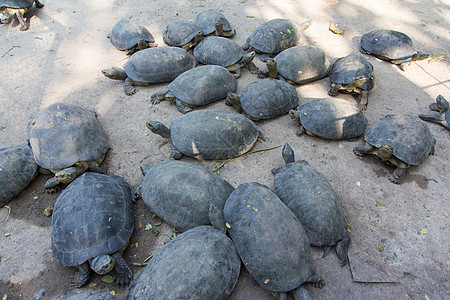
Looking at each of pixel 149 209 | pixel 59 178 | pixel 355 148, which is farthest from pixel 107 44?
pixel 355 148

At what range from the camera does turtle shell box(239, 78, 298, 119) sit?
481cm

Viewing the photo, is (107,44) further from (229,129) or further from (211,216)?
(211,216)

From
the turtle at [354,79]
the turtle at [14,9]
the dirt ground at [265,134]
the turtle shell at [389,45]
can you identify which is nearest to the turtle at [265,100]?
the dirt ground at [265,134]

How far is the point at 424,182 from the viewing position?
4.09 m

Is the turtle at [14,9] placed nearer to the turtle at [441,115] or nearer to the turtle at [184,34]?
the turtle at [184,34]

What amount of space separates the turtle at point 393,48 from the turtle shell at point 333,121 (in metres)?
3.05

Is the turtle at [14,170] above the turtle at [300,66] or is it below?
below

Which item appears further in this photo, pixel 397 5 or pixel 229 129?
pixel 397 5

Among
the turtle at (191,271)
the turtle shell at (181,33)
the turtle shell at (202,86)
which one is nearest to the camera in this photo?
the turtle at (191,271)

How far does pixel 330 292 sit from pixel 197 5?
915cm

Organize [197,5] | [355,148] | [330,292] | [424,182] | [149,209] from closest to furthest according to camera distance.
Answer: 1. [330,292]
2. [149,209]
3. [424,182]
4. [355,148]
5. [197,5]

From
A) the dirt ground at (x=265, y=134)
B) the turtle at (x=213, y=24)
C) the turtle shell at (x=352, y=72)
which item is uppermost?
the turtle at (x=213, y=24)

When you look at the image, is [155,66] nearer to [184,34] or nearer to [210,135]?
[184,34]

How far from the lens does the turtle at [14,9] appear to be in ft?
24.7
